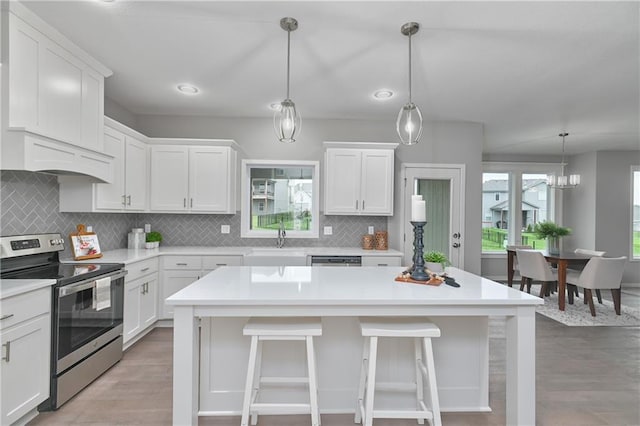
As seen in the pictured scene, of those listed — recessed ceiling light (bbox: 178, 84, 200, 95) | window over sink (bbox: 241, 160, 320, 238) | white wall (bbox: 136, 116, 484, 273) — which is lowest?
window over sink (bbox: 241, 160, 320, 238)

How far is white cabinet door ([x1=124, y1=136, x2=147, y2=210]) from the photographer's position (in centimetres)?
359

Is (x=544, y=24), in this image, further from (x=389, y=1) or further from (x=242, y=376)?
(x=242, y=376)

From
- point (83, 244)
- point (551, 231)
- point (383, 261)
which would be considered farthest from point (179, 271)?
point (551, 231)

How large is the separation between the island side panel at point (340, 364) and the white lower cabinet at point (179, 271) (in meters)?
1.81

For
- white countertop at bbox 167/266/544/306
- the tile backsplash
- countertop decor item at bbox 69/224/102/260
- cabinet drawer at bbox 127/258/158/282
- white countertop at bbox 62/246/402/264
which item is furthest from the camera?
white countertop at bbox 62/246/402/264

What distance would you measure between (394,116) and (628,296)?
17.2 feet

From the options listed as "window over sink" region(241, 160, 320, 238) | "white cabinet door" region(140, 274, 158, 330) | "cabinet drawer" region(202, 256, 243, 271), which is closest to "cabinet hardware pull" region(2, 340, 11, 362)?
"white cabinet door" region(140, 274, 158, 330)

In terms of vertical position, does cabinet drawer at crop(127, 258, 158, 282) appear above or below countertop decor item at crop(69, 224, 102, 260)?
below

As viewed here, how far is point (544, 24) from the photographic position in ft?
7.52

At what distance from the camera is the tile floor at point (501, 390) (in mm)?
2133

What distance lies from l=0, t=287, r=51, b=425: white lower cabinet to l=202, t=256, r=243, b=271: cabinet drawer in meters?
1.74

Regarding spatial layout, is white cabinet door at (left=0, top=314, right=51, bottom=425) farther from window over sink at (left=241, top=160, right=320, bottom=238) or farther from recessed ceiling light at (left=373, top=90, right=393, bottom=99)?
recessed ceiling light at (left=373, top=90, right=393, bottom=99)

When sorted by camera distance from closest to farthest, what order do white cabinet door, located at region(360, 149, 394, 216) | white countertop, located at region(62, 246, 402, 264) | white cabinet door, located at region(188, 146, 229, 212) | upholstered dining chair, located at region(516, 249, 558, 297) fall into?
white countertop, located at region(62, 246, 402, 264) < white cabinet door, located at region(188, 146, 229, 212) < white cabinet door, located at region(360, 149, 394, 216) < upholstered dining chair, located at region(516, 249, 558, 297)

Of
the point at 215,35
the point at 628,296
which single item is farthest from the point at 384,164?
the point at 628,296
